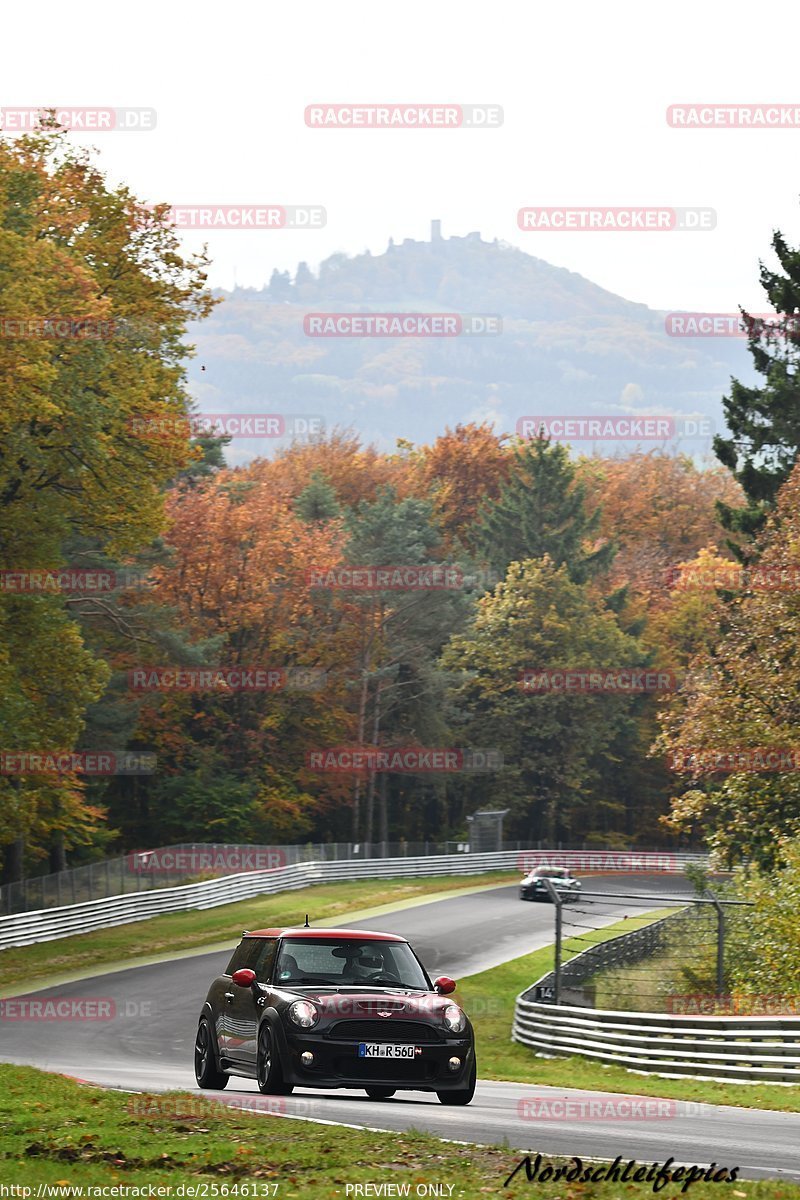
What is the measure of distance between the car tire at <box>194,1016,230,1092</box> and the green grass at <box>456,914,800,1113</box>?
5606 millimetres

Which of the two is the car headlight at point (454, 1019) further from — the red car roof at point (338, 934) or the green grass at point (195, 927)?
the green grass at point (195, 927)

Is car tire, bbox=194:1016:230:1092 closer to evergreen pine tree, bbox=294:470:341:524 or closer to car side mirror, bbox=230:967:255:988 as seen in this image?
car side mirror, bbox=230:967:255:988

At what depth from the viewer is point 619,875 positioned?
7894cm

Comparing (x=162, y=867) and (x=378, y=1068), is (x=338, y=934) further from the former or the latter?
(x=162, y=867)

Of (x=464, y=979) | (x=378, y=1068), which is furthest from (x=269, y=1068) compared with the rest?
(x=464, y=979)

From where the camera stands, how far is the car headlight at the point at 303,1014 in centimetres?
1441

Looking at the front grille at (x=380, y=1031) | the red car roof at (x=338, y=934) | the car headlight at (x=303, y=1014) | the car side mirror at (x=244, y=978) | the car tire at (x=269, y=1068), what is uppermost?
the red car roof at (x=338, y=934)

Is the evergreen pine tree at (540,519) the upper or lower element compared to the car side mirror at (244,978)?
upper

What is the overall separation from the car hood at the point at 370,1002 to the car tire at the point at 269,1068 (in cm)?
44

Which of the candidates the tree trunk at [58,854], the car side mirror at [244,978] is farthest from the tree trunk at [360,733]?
the car side mirror at [244,978]

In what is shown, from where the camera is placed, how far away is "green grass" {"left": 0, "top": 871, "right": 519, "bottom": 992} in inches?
1591

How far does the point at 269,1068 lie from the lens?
14766 mm

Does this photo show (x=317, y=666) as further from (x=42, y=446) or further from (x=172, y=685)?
(x=42, y=446)

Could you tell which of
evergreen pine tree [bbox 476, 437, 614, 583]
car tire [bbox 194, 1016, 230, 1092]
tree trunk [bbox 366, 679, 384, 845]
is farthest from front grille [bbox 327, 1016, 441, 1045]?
evergreen pine tree [bbox 476, 437, 614, 583]
